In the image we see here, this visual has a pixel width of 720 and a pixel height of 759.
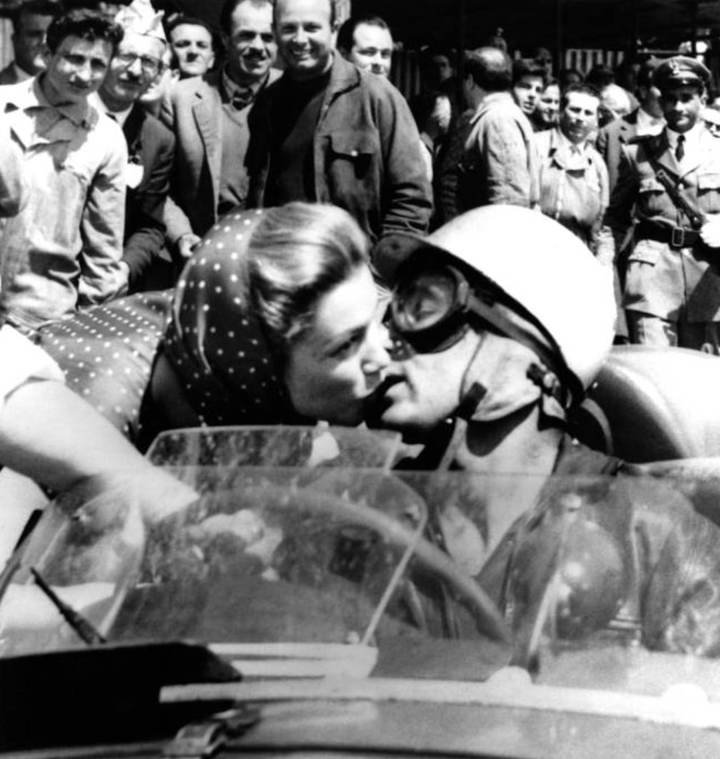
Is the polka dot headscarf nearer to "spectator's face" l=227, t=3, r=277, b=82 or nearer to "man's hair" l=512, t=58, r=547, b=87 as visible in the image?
"spectator's face" l=227, t=3, r=277, b=82

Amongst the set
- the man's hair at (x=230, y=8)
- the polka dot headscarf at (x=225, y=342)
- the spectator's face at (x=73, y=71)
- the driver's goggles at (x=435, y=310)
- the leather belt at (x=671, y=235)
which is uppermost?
the driver's goggles at (x=435, y=310)

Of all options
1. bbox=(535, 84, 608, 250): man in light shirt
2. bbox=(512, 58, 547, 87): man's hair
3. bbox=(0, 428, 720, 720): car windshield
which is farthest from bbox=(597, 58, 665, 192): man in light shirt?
bbox=(0, 428, 720, 720): car windshield

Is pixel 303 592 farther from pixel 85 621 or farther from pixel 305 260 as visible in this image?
pixel 305 260

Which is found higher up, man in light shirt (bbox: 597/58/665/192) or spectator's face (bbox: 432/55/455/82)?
spectator's face (bbox: 432/55/455/82)

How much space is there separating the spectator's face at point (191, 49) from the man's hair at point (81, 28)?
2.34 meters

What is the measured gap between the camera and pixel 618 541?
2.33 m

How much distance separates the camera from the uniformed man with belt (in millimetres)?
9781

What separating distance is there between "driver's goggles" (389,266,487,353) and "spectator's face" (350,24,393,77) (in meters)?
5.41

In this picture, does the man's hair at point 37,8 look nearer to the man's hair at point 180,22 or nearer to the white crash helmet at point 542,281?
the man's hair at point 180,22

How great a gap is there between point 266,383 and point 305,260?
0.88 feet

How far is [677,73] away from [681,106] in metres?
0.17

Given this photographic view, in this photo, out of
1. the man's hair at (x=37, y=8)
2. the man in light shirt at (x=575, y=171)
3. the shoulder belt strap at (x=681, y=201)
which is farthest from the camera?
the shoulder belt strap at (x=681, y=201)

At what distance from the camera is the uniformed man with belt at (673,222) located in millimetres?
9781

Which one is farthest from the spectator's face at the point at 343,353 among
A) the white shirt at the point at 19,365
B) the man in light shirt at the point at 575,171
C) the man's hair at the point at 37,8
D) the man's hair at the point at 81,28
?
the man in light shirt at the point at 575,171
